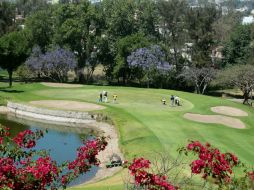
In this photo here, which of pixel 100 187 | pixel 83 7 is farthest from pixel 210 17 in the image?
pixel 100 187

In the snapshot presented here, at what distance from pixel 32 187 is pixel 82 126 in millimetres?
38686

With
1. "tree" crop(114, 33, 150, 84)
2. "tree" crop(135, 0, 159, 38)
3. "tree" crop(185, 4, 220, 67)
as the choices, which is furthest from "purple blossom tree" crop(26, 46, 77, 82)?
"tree" crop(185, 4, 220, 67)

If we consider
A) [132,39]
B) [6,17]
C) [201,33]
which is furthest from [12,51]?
[6,17]

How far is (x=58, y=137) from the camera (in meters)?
45.5

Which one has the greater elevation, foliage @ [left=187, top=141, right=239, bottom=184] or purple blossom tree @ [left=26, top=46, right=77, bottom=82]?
purple blossom tree @ [left=26, top=46, right=77, bottom=82]

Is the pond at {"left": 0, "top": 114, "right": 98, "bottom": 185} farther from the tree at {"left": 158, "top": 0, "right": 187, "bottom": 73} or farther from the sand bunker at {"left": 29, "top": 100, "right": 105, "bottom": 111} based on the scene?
the tree at {"left": 158, "top": 0, "right": 187, "bottom": 73}

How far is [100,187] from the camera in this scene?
2661 cm

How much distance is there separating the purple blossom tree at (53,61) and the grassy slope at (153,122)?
38.9ft

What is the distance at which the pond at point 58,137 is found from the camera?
3760 centimetres

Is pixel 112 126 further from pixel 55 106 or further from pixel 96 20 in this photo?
pixel 96 20

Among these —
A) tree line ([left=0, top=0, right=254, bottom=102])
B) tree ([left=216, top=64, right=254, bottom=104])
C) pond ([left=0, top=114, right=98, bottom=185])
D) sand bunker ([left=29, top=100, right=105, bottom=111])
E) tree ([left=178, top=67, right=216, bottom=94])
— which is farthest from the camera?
tree line ([left=0, top=0, right=254, bottom=102])

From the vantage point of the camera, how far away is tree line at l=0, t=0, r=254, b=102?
82.2 m

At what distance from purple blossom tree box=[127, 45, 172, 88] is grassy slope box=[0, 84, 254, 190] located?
8.30 meters

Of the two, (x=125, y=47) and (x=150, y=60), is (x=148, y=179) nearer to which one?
(x=150, y=60)
